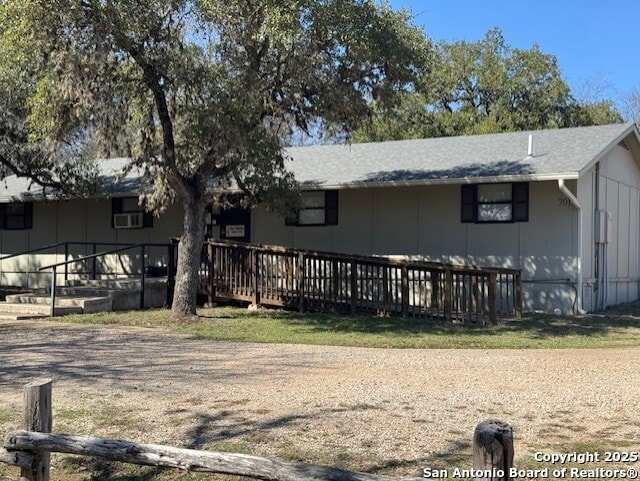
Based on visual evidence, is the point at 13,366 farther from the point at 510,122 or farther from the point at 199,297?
A: the point at 510,122

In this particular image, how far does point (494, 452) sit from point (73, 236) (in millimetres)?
20186

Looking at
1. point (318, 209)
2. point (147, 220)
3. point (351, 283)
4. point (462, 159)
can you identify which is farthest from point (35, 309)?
point (462, 159)

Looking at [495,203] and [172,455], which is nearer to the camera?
[172,455]

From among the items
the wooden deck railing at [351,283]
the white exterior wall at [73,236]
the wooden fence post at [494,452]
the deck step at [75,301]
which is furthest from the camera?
the white exterior wall at [73,236]

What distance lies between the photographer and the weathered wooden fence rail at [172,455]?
11.4ft

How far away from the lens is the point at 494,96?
115ft

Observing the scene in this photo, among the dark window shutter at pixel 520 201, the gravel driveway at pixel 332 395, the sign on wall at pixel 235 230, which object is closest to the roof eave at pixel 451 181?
the dark window shutter at pixel 520 201

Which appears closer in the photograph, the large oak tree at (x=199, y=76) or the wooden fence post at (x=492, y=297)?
the large oak tree at (x=199, y=76)

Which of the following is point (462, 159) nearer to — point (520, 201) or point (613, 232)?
point (520, 201)

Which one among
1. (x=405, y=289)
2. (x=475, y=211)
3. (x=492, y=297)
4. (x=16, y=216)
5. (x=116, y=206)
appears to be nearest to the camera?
(x=492, y=297)

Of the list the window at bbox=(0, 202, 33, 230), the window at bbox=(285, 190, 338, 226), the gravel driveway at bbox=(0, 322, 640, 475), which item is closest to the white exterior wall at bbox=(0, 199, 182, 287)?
the window at bbox=(0, 202, 33, 230)

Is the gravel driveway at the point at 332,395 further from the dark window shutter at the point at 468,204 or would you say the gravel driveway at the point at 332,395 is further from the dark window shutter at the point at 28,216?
the dark window shutter at the point at 28,216

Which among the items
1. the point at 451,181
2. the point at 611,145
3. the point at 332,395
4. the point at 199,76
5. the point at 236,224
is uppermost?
the point at 199,76

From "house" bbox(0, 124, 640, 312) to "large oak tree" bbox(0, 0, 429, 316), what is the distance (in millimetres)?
3573
